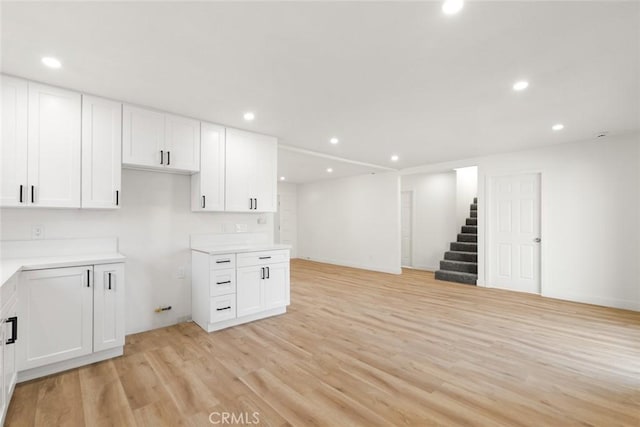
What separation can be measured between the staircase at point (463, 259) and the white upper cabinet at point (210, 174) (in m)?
5.00

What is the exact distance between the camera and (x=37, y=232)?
9.40ft

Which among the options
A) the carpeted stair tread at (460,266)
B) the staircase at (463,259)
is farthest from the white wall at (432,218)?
the carpeted stair tread at (460,266)

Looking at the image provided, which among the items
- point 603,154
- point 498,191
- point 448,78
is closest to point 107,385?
point 448,78

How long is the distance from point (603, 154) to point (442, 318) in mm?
3621

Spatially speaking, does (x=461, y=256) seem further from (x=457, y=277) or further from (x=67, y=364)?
(x=67, y=364)

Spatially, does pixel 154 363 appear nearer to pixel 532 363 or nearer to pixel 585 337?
pixel 532 363

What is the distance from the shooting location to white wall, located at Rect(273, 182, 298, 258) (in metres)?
9.57

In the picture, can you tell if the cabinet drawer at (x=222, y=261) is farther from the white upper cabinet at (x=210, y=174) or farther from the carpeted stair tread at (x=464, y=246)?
the carpeted stair tread at (x=464, y=246)

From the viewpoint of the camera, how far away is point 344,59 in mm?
2336

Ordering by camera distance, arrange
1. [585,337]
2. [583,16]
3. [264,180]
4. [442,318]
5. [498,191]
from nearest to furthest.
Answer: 1. [583,16]
2. [585,337]
3. [442,318]
4. [264,180]
5. [498,191]

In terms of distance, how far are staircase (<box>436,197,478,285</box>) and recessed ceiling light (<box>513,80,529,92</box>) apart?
4.20 metres

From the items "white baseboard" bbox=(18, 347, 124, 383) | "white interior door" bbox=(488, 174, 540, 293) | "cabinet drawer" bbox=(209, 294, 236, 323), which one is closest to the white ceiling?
"white interior door" bbox=(488, 174, 540, 293)

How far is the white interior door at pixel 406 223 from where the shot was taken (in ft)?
26.9

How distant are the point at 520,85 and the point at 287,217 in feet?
25.2
